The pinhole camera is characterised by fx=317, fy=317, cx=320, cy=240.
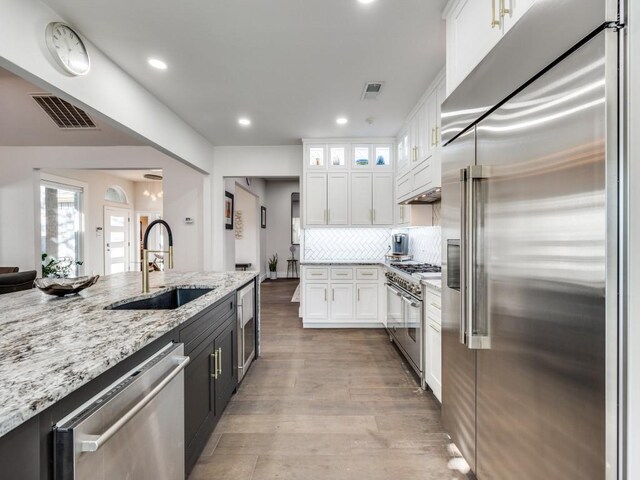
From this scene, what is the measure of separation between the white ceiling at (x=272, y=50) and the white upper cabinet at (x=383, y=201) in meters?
1.06

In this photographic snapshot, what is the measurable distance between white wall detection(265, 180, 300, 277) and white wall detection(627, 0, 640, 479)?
877 cm

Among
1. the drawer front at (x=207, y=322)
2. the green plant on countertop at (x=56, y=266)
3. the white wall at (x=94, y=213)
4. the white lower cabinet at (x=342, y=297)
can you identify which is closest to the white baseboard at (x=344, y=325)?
the white lower cabinet at (x=342, y=297)

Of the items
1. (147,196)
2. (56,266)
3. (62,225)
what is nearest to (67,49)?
(56,266)

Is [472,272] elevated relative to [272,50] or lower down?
lower down

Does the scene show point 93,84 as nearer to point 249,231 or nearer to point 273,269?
point 249,231

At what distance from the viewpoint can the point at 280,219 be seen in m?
9.52

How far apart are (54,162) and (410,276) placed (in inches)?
225

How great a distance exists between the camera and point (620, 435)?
0.83 m

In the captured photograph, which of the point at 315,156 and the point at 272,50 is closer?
the point at 272,50

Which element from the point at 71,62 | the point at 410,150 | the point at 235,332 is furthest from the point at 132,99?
the point at 410,150

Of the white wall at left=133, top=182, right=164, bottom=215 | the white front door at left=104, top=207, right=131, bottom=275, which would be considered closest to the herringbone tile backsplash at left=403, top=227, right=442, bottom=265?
the white front door at left=104, top=207, right=131, bottom=275

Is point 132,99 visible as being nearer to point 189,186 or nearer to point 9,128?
point 189,186

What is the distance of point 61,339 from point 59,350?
0.15 metres

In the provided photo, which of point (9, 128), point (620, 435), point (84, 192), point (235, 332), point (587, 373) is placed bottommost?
point (235, 332)
